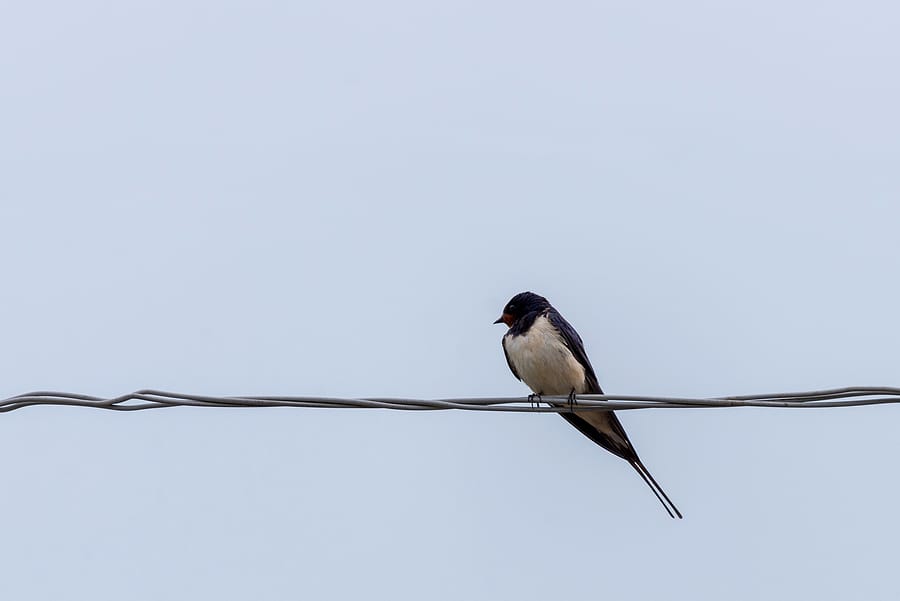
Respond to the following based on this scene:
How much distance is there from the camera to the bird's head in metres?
9.21

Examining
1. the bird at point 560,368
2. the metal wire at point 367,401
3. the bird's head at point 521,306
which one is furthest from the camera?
the bird's head at point 521,306

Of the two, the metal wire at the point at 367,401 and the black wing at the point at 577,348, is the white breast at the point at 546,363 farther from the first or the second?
the metal wire at the point at 367,401

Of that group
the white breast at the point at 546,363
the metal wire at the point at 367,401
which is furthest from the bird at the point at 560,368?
the metal wire at the point at 367,401

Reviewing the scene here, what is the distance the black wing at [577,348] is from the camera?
873 centimetres

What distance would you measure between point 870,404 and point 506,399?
1432mm

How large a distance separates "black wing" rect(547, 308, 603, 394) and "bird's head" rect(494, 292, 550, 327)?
0.86 feet

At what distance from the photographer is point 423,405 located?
527 cm

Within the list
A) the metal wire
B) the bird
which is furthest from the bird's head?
the metal wire

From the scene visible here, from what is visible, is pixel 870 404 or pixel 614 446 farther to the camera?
pixel 614 446

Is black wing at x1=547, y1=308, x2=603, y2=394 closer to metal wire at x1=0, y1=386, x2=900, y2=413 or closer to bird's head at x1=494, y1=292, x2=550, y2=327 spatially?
bird's head at x1=494, y1=292, x2=550, y2=327

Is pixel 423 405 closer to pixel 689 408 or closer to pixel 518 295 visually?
pixel 689 408

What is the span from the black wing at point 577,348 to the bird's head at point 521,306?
0.26m

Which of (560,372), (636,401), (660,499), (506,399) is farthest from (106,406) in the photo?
(560,372)

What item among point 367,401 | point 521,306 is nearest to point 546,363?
point 521,306
